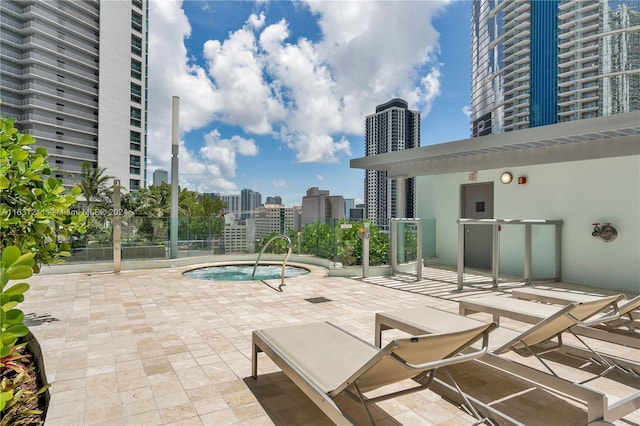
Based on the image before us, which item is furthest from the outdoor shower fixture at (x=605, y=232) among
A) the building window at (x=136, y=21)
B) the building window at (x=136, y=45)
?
the building window at (x=136, y=21)

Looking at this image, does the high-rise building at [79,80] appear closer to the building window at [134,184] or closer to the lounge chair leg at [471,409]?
the building window at [134,184]

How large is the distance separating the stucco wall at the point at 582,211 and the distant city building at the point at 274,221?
6.19 metres

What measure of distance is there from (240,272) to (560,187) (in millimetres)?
9205

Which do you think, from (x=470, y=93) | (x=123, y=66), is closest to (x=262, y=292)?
(x=123, y=66)

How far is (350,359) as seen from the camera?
9.62ft

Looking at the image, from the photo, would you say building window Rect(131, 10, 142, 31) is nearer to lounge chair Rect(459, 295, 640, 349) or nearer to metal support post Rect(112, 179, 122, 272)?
metal support post Rect(112, 179, 122, 272)

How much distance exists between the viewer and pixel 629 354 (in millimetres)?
4242

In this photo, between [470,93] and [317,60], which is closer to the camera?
[317,60]

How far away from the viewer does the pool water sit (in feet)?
35.4

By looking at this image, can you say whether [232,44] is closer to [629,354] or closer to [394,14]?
[394,14]

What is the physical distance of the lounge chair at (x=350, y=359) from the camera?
Answer: 2.27 m

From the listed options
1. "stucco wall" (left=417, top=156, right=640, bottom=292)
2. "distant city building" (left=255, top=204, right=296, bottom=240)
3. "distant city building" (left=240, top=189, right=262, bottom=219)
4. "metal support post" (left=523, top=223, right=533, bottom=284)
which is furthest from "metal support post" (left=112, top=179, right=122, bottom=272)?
"distant city building" (left=240, top=189, right=262, bottom=219)

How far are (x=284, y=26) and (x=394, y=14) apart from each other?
7.83 metres

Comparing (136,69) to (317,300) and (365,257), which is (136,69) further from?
(317,300)
